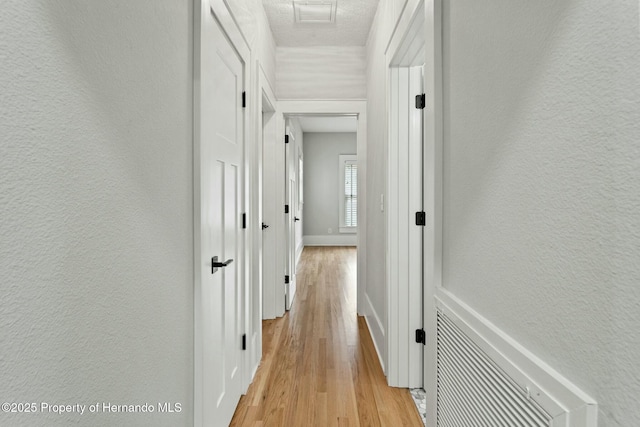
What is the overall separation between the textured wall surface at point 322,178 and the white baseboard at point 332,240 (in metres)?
0.11

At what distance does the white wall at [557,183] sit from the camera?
0.59 m

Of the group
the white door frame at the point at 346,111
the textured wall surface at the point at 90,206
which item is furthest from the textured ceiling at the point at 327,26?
the textured wall surface at the point at 90,206

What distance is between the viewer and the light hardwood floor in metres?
2.04

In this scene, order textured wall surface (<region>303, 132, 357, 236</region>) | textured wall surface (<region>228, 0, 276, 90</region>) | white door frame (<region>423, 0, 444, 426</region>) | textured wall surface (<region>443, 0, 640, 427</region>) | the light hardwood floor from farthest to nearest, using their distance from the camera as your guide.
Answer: textured wall surface (<region>303, 132, 357, 236</region>) < textured wall surface (<region>228, 0, 276, 90</region>) < the light hardwood floor < white door frame (<region>423, 0, 444, 426</region>) < textured wall surface (<region>443, 0, 640, 427</region>)

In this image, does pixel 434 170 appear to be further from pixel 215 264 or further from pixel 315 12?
pixel 315 12

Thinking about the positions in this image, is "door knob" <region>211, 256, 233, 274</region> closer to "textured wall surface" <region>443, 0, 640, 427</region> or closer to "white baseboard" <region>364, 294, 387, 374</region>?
"textured wall surface" <region>443, 0, 640, 427</region>

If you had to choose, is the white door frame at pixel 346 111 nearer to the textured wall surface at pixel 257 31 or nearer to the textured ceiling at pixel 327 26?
the textured wall surface at pixel 257 31

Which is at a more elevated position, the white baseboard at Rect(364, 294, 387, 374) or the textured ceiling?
the textured ceiling

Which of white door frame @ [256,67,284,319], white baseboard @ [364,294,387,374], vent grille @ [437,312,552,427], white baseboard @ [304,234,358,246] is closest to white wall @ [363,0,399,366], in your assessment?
white baseboard @ [364,294,387,374]

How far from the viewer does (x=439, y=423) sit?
1382 millimetres

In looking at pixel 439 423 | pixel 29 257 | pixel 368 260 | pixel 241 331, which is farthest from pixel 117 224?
pixel 368 260

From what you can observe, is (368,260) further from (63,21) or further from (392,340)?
(63,21)

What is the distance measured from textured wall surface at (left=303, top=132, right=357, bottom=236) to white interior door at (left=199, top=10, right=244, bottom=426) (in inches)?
286

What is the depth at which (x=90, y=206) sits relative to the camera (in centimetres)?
79
